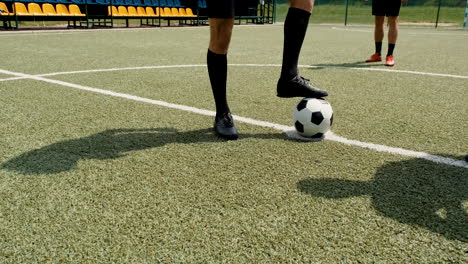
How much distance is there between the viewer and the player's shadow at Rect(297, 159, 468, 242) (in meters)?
1.55

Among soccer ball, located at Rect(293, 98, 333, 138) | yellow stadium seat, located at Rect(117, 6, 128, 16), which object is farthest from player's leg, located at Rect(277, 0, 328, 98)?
yellow stadium seat, located at Rect(117, 6, 128, 16)

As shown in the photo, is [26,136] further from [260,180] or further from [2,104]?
[260,180]

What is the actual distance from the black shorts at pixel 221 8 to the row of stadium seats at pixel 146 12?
13.6 m

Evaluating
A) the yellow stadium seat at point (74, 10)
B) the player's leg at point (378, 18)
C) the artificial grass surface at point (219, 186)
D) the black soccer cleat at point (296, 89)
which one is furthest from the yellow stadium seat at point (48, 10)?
the black soccer cleat at point (296, 89)

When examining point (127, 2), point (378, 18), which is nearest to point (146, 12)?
point (127, 2)

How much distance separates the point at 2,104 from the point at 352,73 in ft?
13.2

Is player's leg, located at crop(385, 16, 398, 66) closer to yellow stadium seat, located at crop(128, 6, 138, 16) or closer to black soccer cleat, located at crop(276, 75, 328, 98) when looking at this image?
black soccer cleat, located at crop(276, 75, 328, 98)

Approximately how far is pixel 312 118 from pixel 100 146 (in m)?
1.32

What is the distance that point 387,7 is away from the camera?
19.3 ft

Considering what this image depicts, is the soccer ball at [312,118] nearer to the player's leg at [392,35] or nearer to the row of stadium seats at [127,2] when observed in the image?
the player's leg at [392,35]

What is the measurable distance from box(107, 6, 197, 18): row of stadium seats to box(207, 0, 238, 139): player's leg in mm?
13489

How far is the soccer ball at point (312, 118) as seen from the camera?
2.49 m

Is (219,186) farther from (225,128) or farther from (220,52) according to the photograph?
(220,52)

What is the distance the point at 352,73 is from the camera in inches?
204
